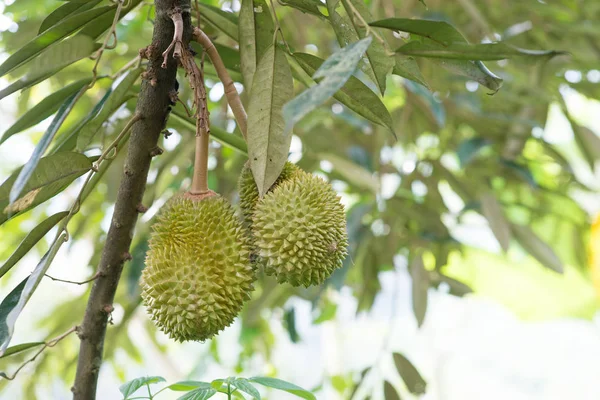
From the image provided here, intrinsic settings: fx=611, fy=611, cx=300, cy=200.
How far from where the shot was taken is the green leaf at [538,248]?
4.03 feet

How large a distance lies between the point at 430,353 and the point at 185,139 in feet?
6.40

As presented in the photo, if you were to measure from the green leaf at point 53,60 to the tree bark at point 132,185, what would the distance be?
6 cm

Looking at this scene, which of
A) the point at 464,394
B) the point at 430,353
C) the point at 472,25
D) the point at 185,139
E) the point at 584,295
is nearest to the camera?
the point at 185,139

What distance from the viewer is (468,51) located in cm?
45

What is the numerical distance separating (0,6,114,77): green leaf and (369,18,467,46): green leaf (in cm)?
28

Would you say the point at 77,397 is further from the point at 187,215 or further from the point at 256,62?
the point at 256,62

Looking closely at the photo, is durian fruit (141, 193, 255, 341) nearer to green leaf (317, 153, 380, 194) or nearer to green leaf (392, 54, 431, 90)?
green leaf (392, 54, 431, 90)

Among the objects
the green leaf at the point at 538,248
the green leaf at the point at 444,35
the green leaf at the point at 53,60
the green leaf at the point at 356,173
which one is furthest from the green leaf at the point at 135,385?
the green leaf at the point at 538,248

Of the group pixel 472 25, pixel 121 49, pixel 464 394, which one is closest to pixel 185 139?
pixel 121 49

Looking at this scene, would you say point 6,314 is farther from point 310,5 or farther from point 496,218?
point 496,218

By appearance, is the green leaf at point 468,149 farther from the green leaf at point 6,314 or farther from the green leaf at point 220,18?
the green leaf at point 6,314

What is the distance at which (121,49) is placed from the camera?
4.64 ft

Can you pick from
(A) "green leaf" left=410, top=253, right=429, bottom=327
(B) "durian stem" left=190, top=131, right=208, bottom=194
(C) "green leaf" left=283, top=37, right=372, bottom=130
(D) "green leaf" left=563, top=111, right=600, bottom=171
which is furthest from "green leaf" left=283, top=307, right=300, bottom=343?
(C) "green leaf" left=283, top=37, right=372, bottom=130

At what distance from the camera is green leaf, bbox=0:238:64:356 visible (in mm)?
424
